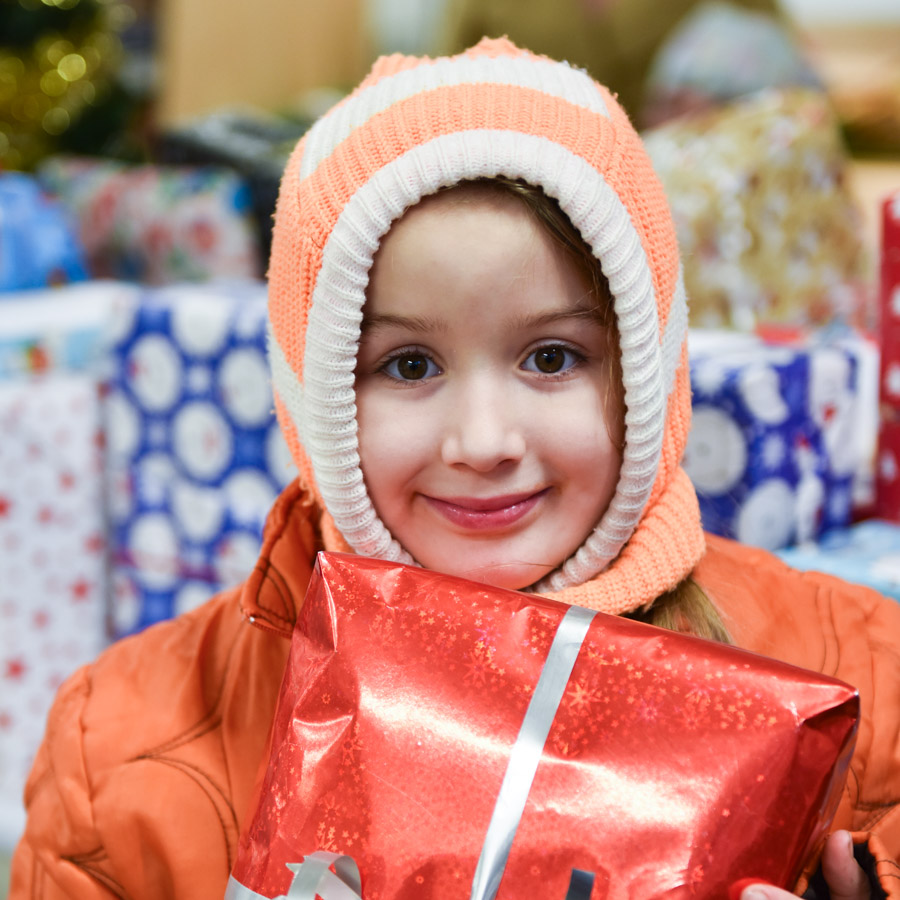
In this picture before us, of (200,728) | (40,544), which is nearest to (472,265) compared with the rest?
(200,728)

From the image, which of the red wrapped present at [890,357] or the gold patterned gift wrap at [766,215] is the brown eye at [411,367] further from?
the gold patterned gift wrap at [766,215]

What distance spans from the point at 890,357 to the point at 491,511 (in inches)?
23.8

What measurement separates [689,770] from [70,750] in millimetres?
431

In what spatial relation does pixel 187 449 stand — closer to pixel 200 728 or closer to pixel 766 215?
pixel 200 728

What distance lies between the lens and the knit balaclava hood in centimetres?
Answer: 59

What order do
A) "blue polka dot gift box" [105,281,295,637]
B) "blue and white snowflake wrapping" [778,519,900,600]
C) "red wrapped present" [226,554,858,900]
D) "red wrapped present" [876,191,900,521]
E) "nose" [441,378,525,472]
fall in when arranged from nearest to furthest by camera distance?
"red wrapped present" [226,554,858,900] → "nose" [441,378,525,472] → "blue and white snowflake wrapping" [778,519,900,600] → "red wrapped present" [876,191,900,521] → "blue polka dot gift box" [105,281,295,637]

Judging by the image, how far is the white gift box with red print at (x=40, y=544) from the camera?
1346mm

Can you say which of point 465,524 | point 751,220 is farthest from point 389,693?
point 751,220

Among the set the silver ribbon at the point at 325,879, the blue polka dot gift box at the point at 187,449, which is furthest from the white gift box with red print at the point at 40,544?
the silver ribbon at the point at 325,879

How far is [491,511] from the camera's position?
0.61 meters

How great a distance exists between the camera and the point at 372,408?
2.04ft

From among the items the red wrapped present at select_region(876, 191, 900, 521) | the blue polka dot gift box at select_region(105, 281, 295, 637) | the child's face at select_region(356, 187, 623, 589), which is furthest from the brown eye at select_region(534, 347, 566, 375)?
the blue polka dot gift box at select_region(105, 281, 295, 637)

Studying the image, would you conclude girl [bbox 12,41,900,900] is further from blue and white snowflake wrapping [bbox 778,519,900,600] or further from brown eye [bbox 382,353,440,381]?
blue and white snowflake wrapping [bbox 778,519,900,600]

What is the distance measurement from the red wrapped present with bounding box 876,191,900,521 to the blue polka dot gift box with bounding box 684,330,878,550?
3 centimetres
